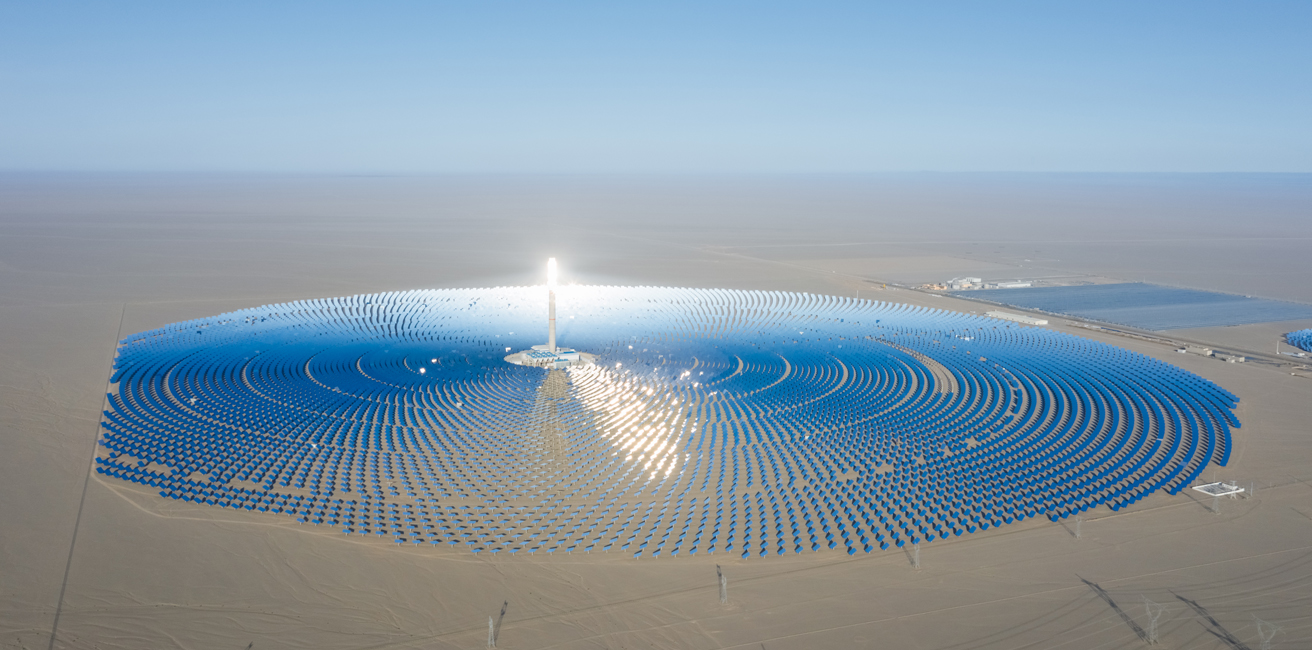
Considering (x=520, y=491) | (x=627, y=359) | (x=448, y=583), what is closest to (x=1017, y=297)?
(x=627, y=359)

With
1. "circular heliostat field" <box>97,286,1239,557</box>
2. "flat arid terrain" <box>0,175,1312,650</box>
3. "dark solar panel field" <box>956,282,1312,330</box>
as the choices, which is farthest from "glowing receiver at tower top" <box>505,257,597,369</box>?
"dark solar panel field" <box>956,282,1312,330</box>

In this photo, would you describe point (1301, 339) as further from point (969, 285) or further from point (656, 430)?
point (656, 430)

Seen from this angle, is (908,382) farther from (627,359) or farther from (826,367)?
(627,359)

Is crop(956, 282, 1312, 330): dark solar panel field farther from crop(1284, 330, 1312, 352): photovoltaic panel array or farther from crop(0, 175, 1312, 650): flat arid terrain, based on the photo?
crop(0, 175, 1312, 650): flat arid terrain

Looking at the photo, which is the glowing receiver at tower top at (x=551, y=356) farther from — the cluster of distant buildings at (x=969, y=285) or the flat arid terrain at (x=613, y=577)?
the cluster of distant buildings at (x=969, y=285)

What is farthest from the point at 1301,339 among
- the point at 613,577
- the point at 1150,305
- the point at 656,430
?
the point at 613,577

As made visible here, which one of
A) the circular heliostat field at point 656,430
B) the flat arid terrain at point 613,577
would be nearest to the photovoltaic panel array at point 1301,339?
the flat arid terrain at point 613,577

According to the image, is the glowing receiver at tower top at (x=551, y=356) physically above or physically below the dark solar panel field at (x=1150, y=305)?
below
